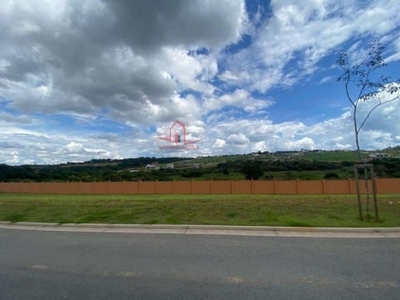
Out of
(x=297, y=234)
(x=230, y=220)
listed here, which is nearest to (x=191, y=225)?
(x=230, y=220)

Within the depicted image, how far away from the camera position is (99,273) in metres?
5.28

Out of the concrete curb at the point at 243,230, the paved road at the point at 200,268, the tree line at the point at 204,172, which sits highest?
the tree line at the point at 204,172

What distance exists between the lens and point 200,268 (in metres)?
5.45

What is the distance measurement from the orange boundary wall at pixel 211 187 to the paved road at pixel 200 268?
28.8 m

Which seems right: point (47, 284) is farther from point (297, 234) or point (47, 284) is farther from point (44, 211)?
point (44, 211)

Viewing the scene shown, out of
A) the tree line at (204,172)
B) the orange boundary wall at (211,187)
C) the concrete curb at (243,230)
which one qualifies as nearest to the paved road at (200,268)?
the concrete curb at (243,230)

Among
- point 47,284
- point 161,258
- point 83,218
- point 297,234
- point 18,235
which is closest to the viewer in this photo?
point 47,284

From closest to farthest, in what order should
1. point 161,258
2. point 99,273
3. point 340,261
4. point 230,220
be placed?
point 99,273, point 340,261, point 161,258, point 230,220

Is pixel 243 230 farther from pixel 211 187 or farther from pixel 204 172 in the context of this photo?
pixel 204 172

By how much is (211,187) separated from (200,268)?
3271 centimetres

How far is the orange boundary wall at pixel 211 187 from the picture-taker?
34000 mm

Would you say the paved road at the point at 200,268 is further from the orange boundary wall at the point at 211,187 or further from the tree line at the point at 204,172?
the tree line at the point at 204,172

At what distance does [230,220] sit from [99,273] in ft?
17.6

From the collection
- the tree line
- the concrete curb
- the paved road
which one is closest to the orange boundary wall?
the tree line
